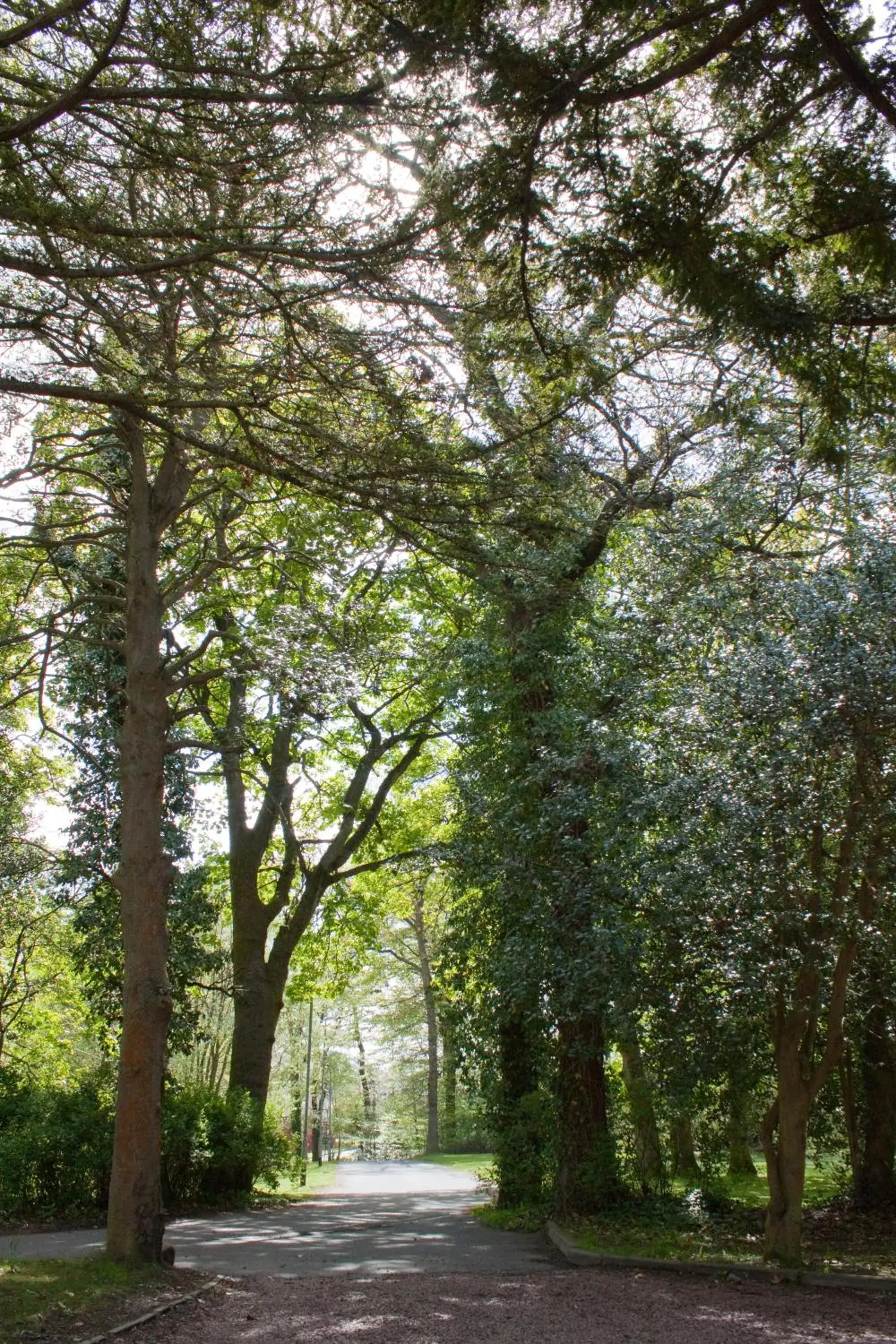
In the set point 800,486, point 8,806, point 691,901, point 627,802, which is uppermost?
point 800,486

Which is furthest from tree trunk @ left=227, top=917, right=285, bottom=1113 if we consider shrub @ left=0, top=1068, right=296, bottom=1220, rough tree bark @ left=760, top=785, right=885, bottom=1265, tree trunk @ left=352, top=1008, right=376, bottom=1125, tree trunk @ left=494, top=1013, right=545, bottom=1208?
tree trunk @ left=352, top=1008, right=376, bottom=1125

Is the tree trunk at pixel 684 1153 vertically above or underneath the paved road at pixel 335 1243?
above

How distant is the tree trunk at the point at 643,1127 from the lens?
12148mm

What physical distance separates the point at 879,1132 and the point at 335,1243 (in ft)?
22.7

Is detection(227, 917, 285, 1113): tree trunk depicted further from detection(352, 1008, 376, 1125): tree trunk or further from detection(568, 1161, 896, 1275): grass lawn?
detection(352, 1008, 376, 1125): tree trunk

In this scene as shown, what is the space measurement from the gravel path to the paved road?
0.89 metres

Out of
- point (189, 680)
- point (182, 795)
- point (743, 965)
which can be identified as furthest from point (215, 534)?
point (743, 965)

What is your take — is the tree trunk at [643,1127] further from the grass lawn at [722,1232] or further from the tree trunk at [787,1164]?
the tree trunk at [787,1164]

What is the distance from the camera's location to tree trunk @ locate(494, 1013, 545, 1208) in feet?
46.7

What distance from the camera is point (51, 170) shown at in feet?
19.0

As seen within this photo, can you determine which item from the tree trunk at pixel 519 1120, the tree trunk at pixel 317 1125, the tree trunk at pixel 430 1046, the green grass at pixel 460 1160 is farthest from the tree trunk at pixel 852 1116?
the tree trunk at pixel 317 1125

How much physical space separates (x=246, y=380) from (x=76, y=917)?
12140mm

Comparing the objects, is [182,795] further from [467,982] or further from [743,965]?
[743,965]

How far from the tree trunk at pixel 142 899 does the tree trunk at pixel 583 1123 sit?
4972 mm
